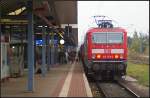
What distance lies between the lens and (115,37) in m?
28.2

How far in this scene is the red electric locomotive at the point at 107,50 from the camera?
27.7 metres

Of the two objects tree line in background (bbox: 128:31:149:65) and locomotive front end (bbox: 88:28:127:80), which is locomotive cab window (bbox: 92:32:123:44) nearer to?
locomotive front end (bbox: 88:28:127:80)

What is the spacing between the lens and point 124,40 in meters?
27.9

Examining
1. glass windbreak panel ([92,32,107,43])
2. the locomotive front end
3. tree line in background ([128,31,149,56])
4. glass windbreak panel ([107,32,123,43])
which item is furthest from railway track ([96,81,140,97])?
tree line in background ([128,31,149,56])

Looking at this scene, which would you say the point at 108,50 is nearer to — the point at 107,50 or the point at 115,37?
the point at 107,50

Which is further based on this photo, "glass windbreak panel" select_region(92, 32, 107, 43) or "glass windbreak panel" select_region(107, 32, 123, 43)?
"glass windbreak panel" select_region(92, 32, 107, 43)

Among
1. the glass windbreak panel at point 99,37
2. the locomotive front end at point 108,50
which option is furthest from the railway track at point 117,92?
the glass windbreak panel at point 99,37

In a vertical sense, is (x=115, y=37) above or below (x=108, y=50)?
above

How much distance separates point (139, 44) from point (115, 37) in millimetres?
98852

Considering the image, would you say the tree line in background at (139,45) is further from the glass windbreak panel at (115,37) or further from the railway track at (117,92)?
the railway track at (117,92)

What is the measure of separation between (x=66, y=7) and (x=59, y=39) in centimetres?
1282

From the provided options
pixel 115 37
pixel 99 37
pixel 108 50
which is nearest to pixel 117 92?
pixel 108 50

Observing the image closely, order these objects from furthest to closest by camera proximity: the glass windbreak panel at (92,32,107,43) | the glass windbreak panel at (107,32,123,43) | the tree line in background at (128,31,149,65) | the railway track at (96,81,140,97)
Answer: the tree line in background at (128,31,149,65)
the glass windbreak panel at (92,32,107,43)
the glass windbreak panel at (107,32,123,43)
the railway track at (96,81,140,97)

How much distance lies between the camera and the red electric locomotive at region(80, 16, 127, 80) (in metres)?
27.7
